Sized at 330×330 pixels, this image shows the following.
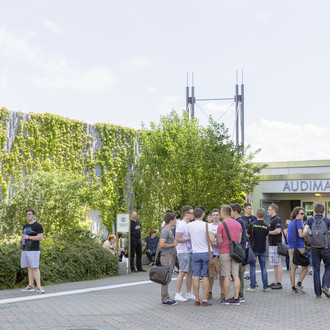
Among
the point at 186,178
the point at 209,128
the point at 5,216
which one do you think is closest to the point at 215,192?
the point at 186,178

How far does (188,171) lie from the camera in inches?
878

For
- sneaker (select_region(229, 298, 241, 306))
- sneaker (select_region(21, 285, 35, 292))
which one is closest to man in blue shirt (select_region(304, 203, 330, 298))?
sneaker (select_region(229, 298, 241, 306))

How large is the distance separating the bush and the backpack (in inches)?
253

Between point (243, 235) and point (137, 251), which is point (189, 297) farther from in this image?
point (137, 251)

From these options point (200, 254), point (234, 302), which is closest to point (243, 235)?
point (200, 254)

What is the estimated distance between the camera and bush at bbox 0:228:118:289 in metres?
12.5

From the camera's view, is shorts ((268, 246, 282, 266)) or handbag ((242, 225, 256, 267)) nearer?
handbag ((242, 225, 256, 267))

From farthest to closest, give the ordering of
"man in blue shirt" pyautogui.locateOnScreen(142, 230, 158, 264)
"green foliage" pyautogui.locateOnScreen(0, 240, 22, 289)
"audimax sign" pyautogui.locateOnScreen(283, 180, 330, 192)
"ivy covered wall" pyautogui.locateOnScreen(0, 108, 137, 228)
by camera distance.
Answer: "audimax sign" pyautogui.locateOnScreen(283, 180, 330, 192)
"ivy covered wall" pyautogui.locateOnScreen(0, 108, 137, 228)
"man in blue shirt" pyautogui.locateOnScreen(142, 230, 158, 264)
"green foliage" pyautogui.locateOnScreen(0, 240, 22, 289)

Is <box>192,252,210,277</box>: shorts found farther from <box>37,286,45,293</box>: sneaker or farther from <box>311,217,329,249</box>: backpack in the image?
<box>37,286,45,293</box>: sneaker

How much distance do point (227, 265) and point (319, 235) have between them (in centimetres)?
226

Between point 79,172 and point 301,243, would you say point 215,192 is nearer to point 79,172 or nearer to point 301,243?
point 79,172

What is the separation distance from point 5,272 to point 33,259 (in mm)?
1337

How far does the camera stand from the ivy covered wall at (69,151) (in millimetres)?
19281

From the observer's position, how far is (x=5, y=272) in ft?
40.8
